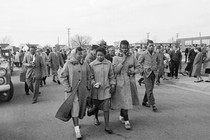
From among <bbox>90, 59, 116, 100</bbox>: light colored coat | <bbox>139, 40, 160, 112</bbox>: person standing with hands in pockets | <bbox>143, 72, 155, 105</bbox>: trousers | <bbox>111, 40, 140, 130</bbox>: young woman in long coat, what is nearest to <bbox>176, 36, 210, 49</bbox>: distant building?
<bbox>139, 40, 160, 112</bbox>: person standing with hands in pockets

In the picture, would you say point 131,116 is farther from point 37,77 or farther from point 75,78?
point 37,77

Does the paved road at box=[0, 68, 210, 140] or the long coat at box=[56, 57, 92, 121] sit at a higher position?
the long coat at box=[56, 57, 92, 121]

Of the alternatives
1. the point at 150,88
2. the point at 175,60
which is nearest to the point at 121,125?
the point at 150,88

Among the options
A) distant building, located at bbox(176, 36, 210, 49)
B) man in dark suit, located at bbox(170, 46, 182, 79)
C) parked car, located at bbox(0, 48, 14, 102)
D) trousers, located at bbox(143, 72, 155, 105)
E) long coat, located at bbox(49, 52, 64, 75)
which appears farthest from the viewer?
distant building, located at bbox(176, 36, 210, 49)

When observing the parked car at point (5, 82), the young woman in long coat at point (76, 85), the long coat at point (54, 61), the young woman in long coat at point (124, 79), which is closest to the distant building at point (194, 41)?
the long coat at point (54, 61)

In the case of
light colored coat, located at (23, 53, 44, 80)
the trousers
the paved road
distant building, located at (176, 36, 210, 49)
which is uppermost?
distant building, located at (176, 36, 210, 49)

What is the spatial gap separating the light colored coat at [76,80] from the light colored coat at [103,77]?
222mm

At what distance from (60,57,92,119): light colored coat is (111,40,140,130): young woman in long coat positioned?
709 mm

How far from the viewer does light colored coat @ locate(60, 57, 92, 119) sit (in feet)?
14.7

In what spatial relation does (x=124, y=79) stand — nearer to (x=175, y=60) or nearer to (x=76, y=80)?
(x=76, y=80)

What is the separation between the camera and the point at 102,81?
4.71 metres

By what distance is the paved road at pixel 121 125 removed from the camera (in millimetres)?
4535

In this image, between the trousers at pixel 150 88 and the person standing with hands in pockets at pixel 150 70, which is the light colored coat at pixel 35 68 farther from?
the trousers at pixel 150 88

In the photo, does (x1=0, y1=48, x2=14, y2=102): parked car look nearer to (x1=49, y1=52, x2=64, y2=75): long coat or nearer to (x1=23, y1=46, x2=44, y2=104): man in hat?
(x1=23, y1=46, x2=44, y2=104): man in hat
